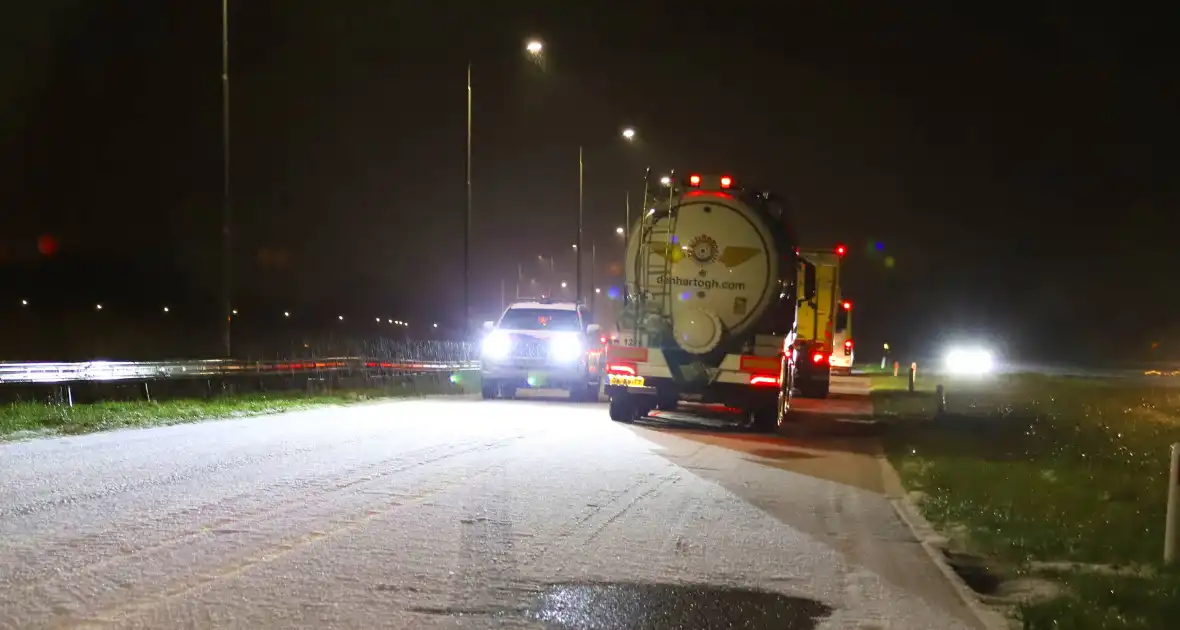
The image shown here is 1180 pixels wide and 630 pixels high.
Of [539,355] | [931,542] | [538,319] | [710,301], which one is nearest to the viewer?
[931,542]

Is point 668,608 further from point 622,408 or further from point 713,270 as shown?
point 622,408

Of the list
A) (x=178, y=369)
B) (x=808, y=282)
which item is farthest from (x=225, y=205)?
(x=808, y=282)

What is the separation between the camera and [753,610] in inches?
250

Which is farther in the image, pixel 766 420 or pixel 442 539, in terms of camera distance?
pixel 766 420

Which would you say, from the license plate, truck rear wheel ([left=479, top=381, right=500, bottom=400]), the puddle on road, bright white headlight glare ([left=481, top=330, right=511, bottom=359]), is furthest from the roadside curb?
truck rear wheel ([left=479, top=381, right=500, bottom=400])

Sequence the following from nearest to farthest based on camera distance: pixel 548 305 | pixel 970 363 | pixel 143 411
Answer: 1. pixel 143 411
2. pixel 548 305
3. pixel 970 363

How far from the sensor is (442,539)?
8.03m

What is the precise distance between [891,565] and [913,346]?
340 ft

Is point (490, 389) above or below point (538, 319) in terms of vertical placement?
below

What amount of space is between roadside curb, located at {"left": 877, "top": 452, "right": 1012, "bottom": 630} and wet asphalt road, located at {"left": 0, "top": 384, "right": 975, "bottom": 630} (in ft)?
0.46

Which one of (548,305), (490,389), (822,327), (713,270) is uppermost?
(713,270)

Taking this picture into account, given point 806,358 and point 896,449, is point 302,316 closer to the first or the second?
point 806,358

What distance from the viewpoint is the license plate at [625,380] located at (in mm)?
18234

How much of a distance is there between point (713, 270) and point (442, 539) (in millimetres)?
10816
